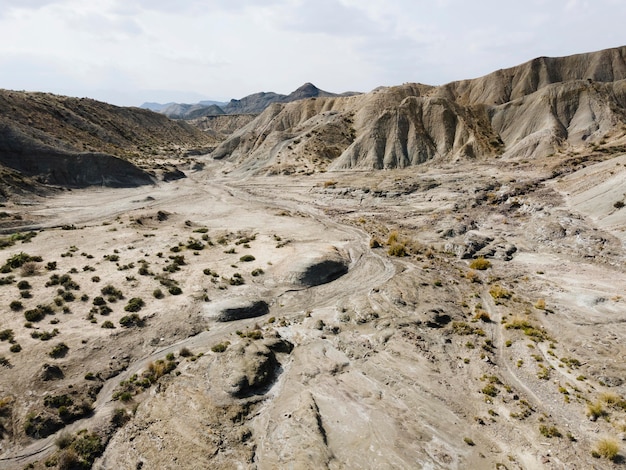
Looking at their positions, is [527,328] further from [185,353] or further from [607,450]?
[185,353]

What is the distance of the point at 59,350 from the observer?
23734 millimetres

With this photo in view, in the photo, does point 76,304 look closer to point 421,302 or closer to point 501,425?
point 421,302

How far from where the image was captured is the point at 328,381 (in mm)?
21906

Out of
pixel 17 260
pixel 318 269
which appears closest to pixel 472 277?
pixel 318 269

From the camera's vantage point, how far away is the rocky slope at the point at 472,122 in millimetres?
85688

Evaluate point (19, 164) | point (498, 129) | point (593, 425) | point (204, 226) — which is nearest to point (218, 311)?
point (593, 425)

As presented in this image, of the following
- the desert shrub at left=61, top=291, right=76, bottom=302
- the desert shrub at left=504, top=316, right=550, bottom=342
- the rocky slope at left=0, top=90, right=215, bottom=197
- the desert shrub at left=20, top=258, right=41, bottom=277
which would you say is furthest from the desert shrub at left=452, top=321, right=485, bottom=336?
the rocky slope at left=0, top=90, right=215, bottom=197

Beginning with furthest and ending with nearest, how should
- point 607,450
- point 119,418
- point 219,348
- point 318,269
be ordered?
1. point 318,269
2. point 219,348
3. point 119,418
4. point 607,450

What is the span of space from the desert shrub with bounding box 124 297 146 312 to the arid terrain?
19 cm

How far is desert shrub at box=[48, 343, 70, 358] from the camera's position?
23484 millimetres

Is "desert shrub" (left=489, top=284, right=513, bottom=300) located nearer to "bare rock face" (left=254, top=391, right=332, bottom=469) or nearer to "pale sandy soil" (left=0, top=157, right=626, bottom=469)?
"pale sandy soil" (left=0, top=157, right=626, bottom=469)

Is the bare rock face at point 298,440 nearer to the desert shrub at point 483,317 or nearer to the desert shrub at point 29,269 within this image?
the desert shrub at point 483,317

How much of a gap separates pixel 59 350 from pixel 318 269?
21667 millimetres

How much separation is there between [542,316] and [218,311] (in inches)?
1020
